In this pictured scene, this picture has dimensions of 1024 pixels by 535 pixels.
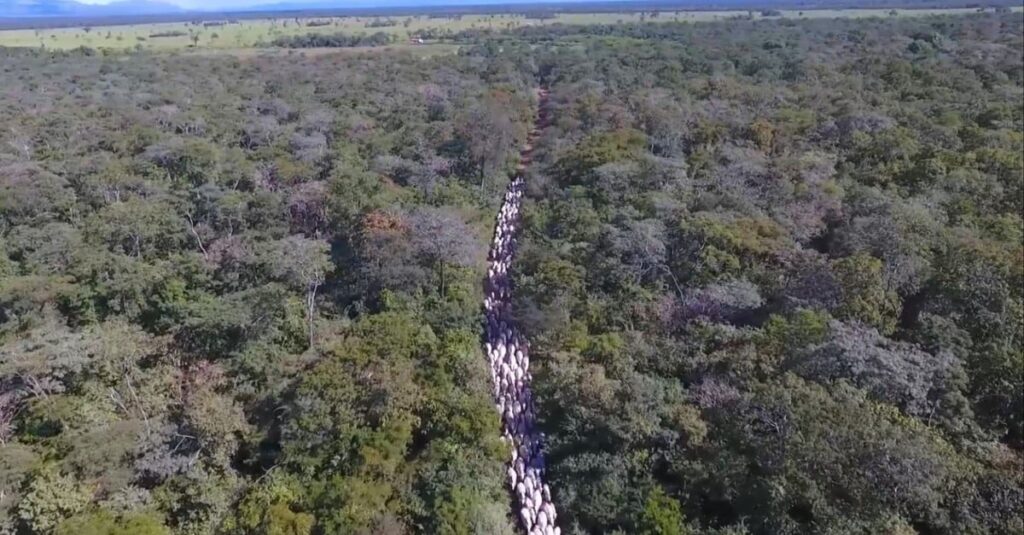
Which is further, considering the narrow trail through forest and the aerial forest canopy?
the narrow trail through forest

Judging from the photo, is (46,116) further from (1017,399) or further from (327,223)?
(1017,399)

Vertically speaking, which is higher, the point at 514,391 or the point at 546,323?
the point at 546,323

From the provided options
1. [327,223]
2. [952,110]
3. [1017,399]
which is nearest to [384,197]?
[327,223]

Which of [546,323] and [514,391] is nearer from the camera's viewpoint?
[514,391]
